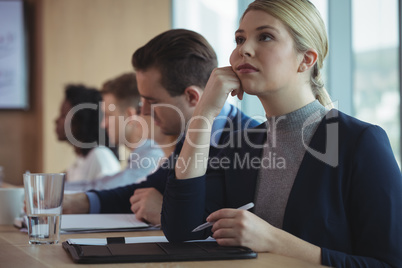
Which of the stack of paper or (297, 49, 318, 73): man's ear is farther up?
(297, 49, 318, 73): man's ear

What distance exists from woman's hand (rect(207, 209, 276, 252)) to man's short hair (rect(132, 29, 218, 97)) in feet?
3.04

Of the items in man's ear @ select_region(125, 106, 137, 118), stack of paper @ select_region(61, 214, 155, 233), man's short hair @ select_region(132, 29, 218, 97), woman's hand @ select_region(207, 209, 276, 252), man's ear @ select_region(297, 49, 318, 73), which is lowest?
stack of paper @ select_region(61, 214, 155, 233)

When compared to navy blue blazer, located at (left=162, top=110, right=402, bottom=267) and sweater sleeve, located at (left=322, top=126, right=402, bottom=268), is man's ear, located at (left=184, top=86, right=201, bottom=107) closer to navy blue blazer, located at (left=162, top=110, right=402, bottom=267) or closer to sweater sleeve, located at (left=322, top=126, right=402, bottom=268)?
navy blue blazer, located at (left=162, top=110, right=402, bottom=267)

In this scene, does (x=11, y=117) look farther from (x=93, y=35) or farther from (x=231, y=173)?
(x=231, y=173)

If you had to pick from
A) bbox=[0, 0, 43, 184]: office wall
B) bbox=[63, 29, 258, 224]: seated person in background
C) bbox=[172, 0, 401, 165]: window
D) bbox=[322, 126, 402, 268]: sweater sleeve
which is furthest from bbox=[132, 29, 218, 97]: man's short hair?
bbox=[0, 0, 43, 184]: office wall

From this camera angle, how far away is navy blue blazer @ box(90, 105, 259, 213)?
73.7 inches

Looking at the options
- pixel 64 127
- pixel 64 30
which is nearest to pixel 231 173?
pixel 64 127

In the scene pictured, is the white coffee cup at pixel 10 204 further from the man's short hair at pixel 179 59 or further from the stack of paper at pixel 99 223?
the man's short hair at pixel 179 59

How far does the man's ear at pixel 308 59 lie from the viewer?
1413 millimetres

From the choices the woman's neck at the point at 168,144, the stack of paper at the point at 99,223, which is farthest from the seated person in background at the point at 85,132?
the stack of paper at the point at 99,223

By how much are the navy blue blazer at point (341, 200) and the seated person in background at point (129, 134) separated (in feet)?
3.48

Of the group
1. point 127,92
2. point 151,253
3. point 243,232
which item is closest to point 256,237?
point 243,232

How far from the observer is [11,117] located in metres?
5.37

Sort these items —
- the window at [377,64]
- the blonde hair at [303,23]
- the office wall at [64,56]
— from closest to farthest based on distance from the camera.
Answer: the blonde hair at [303,23] < the window at [377,64] < the office wall at [64,56]
